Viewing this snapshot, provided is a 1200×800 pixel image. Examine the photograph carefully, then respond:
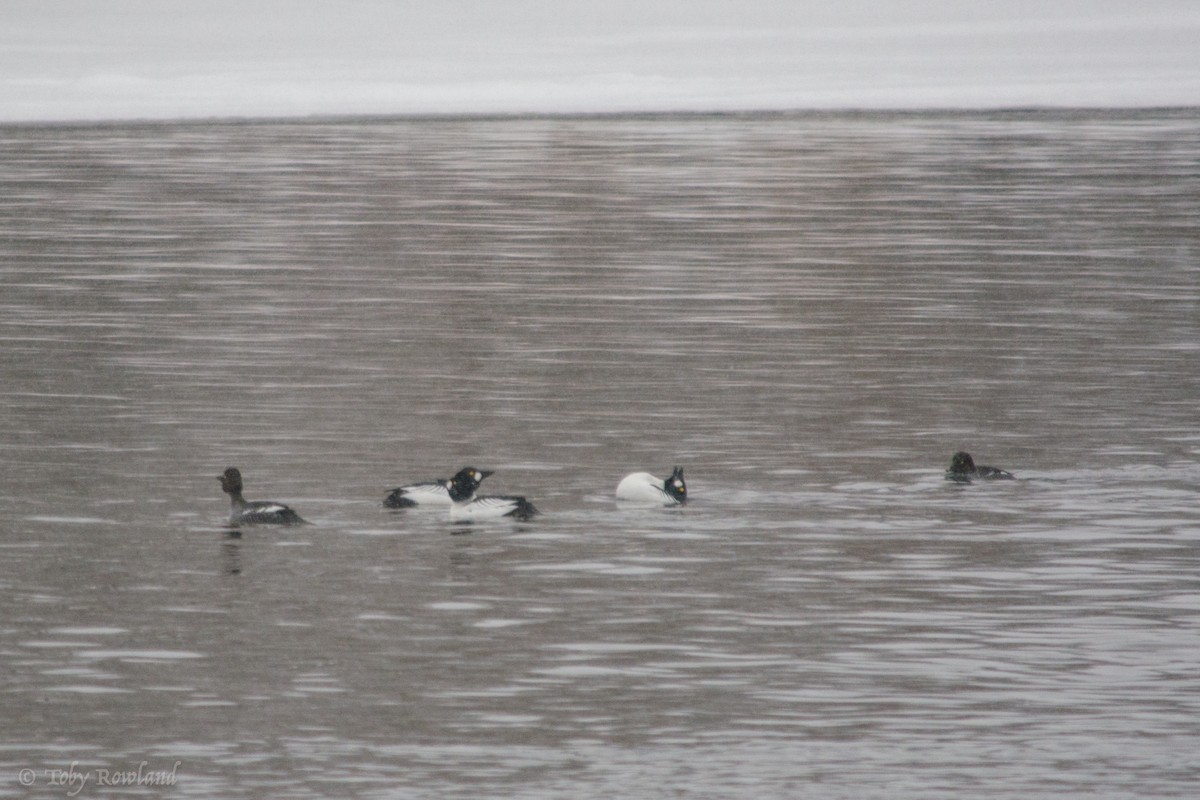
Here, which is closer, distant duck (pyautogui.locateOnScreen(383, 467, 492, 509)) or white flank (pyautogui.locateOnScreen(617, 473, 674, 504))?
white flank (pyautogui.locateOnScreen(617, 473, 674, 504))

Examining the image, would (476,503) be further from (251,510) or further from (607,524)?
(251,510)

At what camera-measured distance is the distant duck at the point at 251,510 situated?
50.8 feet

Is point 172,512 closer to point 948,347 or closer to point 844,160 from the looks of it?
point 948,347

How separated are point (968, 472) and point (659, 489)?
249cm

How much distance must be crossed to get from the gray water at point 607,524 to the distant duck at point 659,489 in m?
0.21

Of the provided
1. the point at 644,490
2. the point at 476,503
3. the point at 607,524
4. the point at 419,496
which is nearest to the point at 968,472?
the point at 644,490

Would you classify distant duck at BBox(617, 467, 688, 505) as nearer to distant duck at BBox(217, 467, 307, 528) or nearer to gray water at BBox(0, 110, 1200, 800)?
gray water at BBox(0, 110, 1200, 800)

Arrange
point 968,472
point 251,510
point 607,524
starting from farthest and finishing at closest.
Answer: point 968,472 < point 607,524 < point 251,510

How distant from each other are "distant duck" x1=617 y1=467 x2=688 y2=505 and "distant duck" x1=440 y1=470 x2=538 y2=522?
757mm

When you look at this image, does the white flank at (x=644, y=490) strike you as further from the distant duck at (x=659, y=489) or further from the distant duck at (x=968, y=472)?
the distant duck at (x=968, y=472)

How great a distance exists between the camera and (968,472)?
55.9 feet

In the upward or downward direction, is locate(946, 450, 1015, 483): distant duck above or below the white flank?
above

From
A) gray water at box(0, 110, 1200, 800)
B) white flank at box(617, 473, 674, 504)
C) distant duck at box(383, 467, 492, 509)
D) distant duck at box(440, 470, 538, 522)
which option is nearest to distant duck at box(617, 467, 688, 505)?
white flank at box(617, 473, 674, 504)

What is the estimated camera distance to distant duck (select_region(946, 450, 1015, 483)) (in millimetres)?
16938
